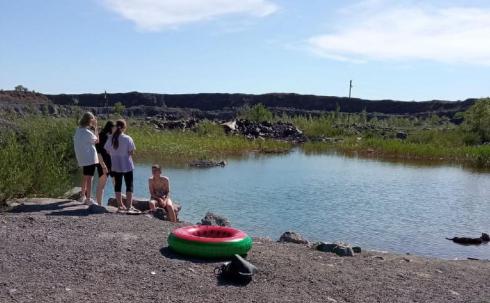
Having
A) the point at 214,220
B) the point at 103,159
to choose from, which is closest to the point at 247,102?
the point at 214,220

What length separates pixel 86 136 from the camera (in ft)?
37.3

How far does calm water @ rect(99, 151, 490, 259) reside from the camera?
1463cm

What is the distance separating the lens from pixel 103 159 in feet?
39.3

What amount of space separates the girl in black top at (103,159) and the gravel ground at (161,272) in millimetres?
1113

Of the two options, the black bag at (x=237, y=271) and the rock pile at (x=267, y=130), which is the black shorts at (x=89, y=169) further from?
the rock pile at (x=267, y=130)

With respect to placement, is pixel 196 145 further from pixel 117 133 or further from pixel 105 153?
pixel 117 133

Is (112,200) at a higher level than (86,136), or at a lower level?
lower

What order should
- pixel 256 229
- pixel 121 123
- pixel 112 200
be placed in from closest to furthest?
pixel 121 123 → pixel 112 200 → pixel 256 229

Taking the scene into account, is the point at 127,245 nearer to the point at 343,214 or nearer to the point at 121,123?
the point at 121,123

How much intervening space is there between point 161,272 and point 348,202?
12.0 meters

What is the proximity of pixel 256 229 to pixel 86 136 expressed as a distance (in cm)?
497

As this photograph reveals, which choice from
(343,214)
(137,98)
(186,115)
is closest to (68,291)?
(343,214)

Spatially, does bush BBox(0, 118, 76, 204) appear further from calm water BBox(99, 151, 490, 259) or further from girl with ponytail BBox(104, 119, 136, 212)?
calm water BBox(99, 151, 490, 259)

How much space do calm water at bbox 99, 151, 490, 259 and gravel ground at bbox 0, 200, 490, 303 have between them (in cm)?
384
